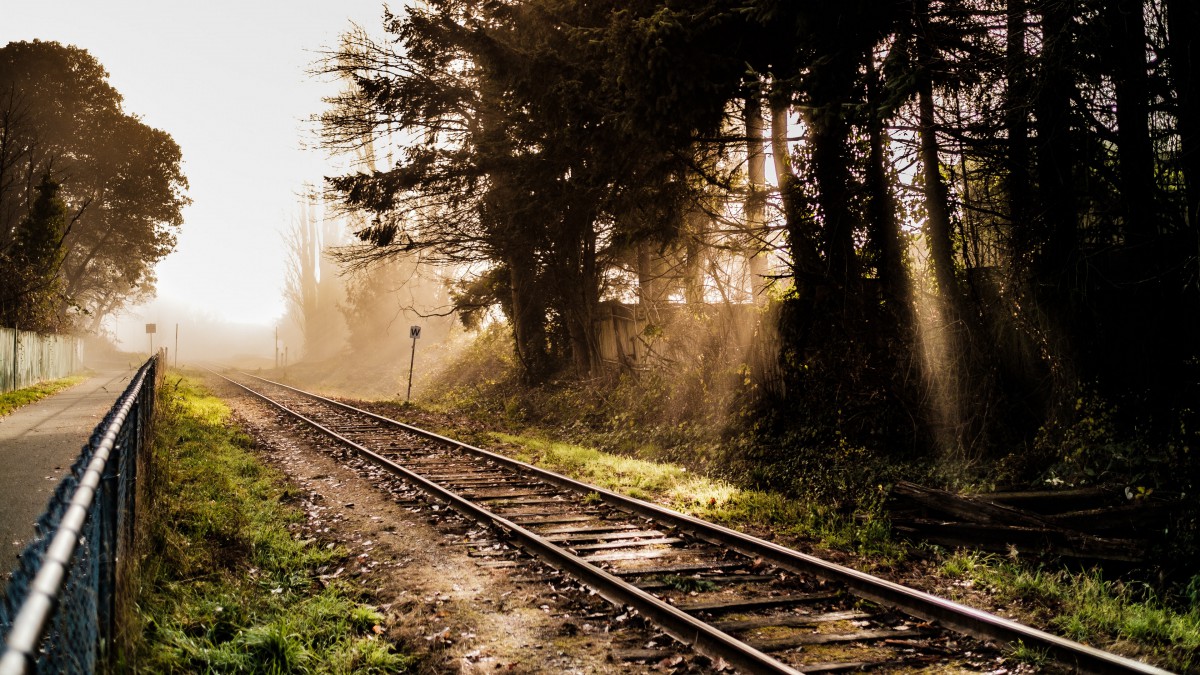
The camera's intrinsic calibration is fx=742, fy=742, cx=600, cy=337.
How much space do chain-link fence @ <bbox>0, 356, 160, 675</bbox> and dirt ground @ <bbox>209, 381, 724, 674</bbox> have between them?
1.85m

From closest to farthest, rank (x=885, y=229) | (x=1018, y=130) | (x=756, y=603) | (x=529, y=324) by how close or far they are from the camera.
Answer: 1. (x=756, y=603)
2. (x=1018, y=130)
3. (x=885, y=229)
4. (x=529, y=324)

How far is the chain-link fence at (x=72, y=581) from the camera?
1617 mm

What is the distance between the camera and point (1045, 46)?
25.2 feet

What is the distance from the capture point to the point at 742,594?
5660 millimetres

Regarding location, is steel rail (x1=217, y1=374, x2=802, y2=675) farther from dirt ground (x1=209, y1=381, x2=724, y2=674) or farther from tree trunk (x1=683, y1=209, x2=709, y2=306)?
tree trunk (x1=683, y1=209, x2=709, y2=306)

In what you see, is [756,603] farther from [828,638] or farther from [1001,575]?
[1001,575]

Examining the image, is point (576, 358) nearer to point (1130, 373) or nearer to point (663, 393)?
point (663, 393)

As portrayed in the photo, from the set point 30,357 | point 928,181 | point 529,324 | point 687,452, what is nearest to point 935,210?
point 928,181

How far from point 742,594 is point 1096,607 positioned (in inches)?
95.8

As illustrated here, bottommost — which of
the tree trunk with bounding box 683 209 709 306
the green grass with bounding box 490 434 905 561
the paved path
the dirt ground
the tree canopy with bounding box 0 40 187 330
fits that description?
the green grass with bounding box 490 434 905 561

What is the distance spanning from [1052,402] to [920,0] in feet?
16.6

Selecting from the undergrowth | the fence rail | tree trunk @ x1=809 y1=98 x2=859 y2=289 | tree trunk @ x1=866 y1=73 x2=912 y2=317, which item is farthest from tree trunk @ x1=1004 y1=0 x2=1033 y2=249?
the fence rail

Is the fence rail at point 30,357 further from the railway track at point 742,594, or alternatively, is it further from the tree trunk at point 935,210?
the tree trunk at point 935,210

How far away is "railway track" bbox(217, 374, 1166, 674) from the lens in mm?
4461
